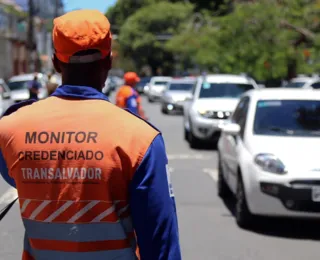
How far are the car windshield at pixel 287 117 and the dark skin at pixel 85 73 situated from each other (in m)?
5.79

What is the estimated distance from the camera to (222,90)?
56.6ft

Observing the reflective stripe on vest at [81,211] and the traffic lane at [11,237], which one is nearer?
the reflective stripe on vest at [81,211]

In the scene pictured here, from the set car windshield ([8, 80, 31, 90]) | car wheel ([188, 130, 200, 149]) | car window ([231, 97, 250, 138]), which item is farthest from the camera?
car windshield ([8, 80, 31, 90])

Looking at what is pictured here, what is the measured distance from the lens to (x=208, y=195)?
10172mm

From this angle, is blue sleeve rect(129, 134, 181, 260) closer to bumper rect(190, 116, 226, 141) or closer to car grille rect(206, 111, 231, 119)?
bumper rect(190, 116, 226, 141)

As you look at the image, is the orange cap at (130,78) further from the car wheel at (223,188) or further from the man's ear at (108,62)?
the man's ear at (108,62)

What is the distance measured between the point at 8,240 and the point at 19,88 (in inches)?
907

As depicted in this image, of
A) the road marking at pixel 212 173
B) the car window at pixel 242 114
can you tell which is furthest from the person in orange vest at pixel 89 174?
the road marking at pixel 212 173

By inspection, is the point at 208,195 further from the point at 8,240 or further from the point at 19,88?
the point at 19,88

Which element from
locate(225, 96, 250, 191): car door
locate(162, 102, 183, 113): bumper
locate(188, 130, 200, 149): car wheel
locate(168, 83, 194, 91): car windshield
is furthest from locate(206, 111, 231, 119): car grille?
locate(168, 83, 194, 91): car windshield

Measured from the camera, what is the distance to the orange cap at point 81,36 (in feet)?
7.93

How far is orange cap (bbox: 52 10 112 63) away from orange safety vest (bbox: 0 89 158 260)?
6.6 inches

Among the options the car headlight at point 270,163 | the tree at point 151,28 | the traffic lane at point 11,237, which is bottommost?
the tree at point 151,28

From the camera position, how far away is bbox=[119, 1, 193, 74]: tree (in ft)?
217
